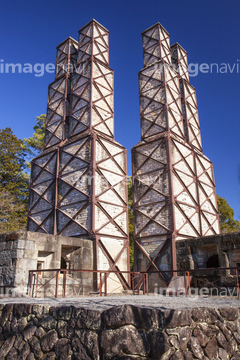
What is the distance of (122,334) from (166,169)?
43.4ft

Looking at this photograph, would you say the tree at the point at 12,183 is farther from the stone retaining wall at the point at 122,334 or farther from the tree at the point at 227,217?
the tree at the point at 227,217

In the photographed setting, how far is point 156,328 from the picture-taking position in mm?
3668

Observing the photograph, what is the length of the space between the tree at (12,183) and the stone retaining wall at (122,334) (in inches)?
637

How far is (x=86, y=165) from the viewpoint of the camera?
1588 centimetres

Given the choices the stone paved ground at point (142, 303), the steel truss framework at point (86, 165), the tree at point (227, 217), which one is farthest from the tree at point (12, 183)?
the tree at point (227, 217)

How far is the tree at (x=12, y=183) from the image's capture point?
20516 mm

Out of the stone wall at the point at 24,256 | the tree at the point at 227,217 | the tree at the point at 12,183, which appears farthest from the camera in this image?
the tree at the point at 227,217

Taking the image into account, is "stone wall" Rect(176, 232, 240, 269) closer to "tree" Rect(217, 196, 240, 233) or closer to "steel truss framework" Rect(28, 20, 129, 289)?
"steel truss framework" Rect(28, 20, 129, 289)

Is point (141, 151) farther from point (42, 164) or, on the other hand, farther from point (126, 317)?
point (126, 317)

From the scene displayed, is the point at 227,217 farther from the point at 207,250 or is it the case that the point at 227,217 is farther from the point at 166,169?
the point at 207,250

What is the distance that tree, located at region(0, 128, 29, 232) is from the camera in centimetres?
2052

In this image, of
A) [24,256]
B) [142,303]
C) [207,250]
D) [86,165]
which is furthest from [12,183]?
[142,303]

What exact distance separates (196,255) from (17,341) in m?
10.3

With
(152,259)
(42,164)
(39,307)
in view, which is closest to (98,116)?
(42,164)
